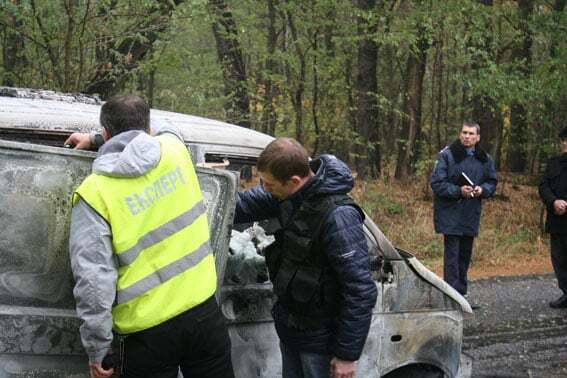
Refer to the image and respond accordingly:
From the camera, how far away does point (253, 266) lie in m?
3.85

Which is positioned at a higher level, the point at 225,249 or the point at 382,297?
the point at 225,249

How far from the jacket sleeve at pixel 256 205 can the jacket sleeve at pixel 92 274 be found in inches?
Answer: 41.9

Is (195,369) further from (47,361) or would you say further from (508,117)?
(508,117)

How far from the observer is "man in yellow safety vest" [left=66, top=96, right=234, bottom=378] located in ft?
9.11

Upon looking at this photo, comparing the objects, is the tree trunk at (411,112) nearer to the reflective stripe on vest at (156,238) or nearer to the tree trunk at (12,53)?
the tree trunk at (12,53)

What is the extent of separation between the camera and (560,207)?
25.7 feet

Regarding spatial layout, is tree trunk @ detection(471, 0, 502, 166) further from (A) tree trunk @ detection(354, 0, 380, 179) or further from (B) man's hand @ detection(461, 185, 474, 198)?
(B) man's hand @ detection(461, 185, 474, 198)

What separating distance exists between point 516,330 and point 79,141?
17.5 ft

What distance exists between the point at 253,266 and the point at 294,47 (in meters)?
13.6

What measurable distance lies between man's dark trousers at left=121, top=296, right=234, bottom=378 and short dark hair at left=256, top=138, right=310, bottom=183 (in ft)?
2.01

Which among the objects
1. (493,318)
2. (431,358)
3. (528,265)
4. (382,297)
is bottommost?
(528,265)

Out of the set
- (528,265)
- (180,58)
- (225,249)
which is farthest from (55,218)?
(528,265)

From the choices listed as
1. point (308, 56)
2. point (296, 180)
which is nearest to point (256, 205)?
point (296, 180)

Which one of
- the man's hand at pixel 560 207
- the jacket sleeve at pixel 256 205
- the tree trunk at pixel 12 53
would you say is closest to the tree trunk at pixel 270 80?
the tree trunk at pixel 12 53
